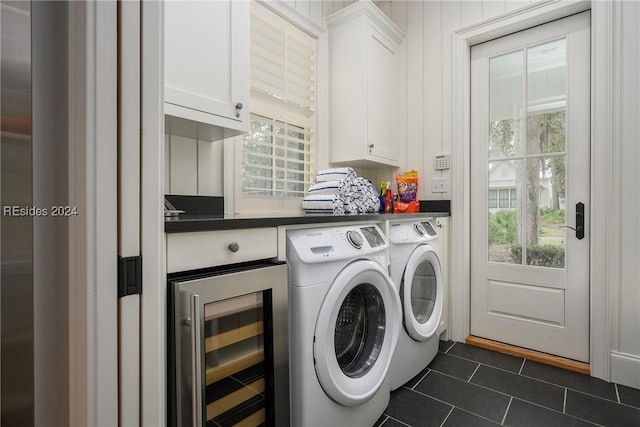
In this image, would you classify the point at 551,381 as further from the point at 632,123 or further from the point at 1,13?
the point at 1,13

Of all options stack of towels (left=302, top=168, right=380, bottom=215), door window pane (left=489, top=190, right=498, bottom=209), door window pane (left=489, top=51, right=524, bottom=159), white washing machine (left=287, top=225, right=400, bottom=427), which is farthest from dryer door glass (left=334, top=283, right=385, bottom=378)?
door window pane (left=489, top=51, right=524, bottom=159)

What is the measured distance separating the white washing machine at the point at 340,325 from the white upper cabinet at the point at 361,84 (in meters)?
1.03

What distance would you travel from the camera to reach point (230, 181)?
1838mm

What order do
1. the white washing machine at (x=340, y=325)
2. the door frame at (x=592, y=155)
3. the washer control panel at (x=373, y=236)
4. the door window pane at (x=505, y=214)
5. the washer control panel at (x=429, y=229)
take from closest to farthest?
the white washing machine at (x=340, y=325) < the washer control panel at (x=373, y=236) < the door frame at (x=592, y=155) < the washer control panel at (x=429, y=229) < the door window pane at (x=505, y=214)

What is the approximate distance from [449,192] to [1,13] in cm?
239

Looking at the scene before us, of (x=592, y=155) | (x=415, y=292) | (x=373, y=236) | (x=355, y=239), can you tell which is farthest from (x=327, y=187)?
(x=592, y=155)

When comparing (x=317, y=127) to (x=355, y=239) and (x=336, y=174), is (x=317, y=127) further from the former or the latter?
(x=355, y=239)

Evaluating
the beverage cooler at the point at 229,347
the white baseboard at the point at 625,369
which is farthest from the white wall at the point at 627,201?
the beverage cooler at the point at 229,347

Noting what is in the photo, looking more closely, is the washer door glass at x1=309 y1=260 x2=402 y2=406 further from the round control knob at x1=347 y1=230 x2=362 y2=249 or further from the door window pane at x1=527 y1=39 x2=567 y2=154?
the door window pane at x1=527 y1=39 x2=567 y2=154

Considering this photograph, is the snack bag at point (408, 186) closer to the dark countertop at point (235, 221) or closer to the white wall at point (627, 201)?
the dark countertop at point (235, 221)

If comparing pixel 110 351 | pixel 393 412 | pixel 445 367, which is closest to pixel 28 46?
pixel 110 351

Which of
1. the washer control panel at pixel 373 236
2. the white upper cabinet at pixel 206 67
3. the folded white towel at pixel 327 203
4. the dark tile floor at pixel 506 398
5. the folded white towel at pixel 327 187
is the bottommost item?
the dark tile floor at pixel 506 398

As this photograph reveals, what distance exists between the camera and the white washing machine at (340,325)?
1118 millimetres

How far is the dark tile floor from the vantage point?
146 cm
